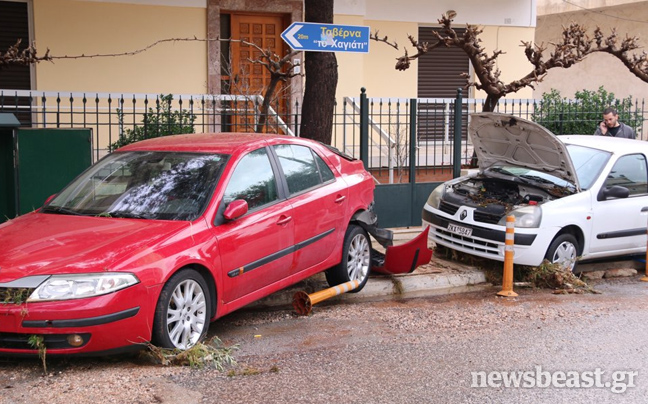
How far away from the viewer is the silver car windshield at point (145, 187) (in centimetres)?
598

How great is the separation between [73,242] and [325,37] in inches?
175

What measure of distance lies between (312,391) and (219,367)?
0.78 metres

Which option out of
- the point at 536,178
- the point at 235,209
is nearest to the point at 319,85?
the point at 536,178

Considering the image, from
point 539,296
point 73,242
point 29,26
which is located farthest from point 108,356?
point 29,26

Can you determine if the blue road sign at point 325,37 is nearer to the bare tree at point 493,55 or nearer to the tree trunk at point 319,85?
the tree trunk at point 319,85

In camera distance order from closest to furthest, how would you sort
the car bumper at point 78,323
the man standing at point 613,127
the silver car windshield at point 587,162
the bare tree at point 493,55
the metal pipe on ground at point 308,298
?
the car bumper at point 78,323 < the metal pipe on ground at point 308,298 < the silver car windshield at point 587,162 < the bare tree at point 493,55 < the man standing at point 613,127

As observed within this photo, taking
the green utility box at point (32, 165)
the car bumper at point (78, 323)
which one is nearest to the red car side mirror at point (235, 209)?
the car bumper at point (78, 323)

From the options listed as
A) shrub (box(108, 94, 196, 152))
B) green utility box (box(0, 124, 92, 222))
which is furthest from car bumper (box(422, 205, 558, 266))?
green utility box (box(0, 124, 92, 222))

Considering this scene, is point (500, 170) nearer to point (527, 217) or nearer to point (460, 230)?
point (460, 230)

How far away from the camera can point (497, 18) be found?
17.1 m

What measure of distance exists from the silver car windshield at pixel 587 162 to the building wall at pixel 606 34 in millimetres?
14777

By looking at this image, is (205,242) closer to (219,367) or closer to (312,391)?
(219,367)
